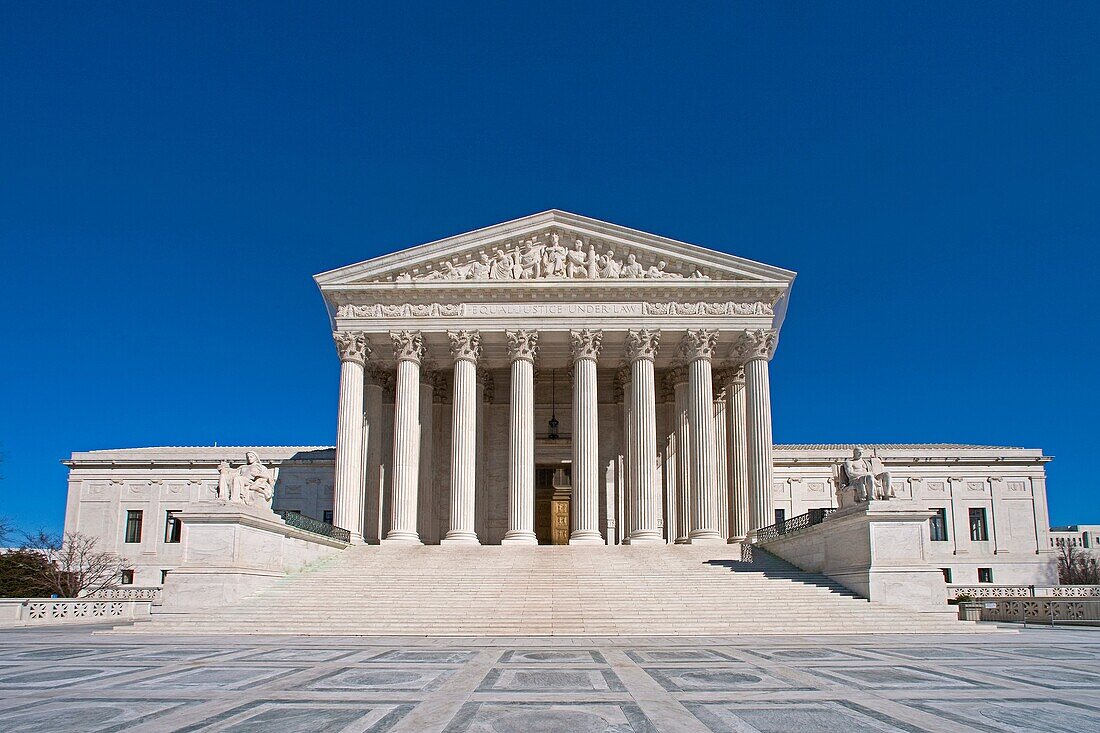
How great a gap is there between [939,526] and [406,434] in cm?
3816

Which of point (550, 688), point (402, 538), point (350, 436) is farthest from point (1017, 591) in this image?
point (550, 688)

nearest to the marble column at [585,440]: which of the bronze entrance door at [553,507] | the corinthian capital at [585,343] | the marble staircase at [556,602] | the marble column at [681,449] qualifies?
the corinthian capital at [585,343]

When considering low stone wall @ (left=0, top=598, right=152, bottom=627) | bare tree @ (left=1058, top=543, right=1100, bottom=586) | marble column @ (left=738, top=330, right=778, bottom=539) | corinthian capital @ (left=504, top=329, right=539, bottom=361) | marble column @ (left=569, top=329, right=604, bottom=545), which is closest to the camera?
low stone wall @ (left=0, top=598, right=152, bottom=627)

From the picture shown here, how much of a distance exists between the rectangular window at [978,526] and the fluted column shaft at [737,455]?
24287mm

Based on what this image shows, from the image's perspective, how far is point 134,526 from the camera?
55.7 metres

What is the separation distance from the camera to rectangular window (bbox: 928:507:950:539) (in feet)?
179

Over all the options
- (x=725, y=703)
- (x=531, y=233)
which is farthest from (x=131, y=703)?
(x=531, y=233)

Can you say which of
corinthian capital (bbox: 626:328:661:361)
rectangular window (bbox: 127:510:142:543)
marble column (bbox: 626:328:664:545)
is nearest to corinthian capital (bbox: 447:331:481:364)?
corinthian capital (bbox: 626:328:661:361)

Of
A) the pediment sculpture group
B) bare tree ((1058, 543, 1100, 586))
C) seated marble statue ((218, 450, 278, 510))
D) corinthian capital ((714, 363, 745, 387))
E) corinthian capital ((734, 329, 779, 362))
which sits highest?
the pediment sculpture group

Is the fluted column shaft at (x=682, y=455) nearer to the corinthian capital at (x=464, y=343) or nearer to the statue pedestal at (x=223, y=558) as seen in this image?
the corinthian capital at (x=464, y=343)

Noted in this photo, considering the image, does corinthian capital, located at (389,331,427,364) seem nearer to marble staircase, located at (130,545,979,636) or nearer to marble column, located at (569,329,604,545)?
marble column, located at (569,329,604,545)

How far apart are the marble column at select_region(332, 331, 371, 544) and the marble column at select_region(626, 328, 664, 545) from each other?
1367 cm

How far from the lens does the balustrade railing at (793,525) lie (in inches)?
1198

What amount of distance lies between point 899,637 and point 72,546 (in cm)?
Answer: 4952
